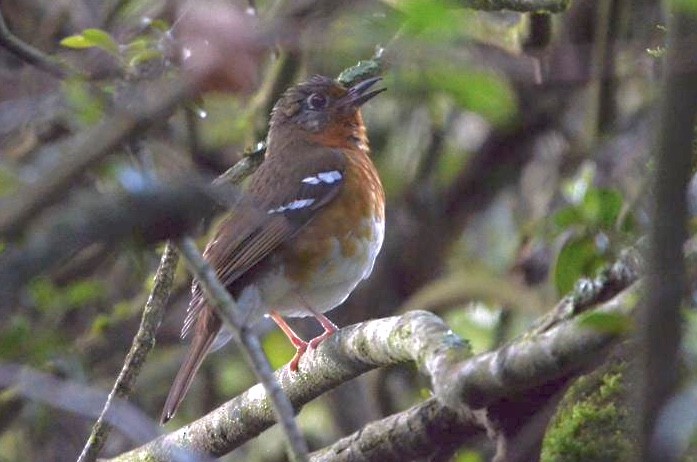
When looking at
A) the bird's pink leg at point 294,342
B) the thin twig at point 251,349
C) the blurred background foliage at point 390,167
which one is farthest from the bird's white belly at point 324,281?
the thin twig at point 251,349

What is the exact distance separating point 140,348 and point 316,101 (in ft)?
6.79

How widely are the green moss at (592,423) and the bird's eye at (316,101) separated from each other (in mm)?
2648

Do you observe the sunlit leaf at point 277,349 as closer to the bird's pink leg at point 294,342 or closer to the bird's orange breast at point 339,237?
the bird's pink leg at point 294,342

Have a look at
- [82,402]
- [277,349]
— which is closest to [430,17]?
[82,402]

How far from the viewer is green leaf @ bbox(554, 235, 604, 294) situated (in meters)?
3.14

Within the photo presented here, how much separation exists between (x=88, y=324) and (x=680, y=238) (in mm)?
4936

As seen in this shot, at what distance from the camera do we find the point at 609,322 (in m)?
1.85

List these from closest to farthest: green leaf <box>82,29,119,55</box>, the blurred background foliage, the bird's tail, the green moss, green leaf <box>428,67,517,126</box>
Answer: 1. green leaf <box>428,67,517,126</box>
2. the green moss
3. green leaf <box>82,29,119,55</box>
4. the bird's tail
5. the blurred background foliage

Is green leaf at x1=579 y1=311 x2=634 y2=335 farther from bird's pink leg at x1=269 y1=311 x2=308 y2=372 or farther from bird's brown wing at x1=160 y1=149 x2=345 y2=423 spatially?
bird's brown wing at x1=160 y1=149 x2=345 y2=423

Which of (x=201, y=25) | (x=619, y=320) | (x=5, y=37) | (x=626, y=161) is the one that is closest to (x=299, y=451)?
(x=619, y=320)

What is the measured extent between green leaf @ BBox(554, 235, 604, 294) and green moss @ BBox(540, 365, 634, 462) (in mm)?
277

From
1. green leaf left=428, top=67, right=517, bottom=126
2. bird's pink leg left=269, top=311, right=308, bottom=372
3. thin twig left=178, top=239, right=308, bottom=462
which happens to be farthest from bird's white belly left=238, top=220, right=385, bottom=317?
thin twig left=178, top=239, right=308, bottom=462

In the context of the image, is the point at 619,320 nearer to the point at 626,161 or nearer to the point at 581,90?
the point at 626,161

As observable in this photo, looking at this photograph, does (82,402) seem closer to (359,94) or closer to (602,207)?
(602,207)
